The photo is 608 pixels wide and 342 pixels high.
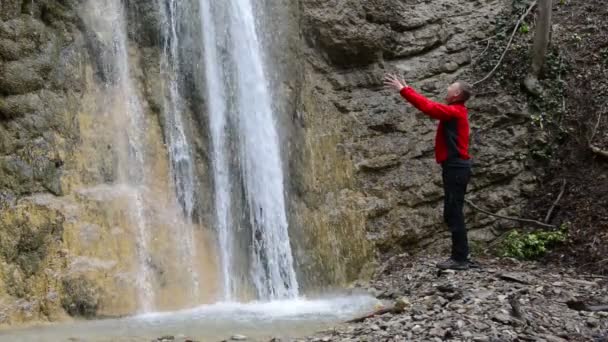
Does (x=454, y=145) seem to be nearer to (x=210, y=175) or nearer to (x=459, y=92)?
(x=459, y=92)

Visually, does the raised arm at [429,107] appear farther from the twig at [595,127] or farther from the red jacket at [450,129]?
the twig at [595,127]

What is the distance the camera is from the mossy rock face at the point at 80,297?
22.8 ft

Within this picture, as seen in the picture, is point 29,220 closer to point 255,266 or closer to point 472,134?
point 255,266

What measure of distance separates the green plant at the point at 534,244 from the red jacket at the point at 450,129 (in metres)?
2.21

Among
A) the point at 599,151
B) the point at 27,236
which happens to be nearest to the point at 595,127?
the point at 599,151

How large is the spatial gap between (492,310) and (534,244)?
3.27 m

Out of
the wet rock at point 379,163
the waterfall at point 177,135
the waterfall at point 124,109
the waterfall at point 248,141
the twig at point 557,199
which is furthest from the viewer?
the wet rock at point 379,163

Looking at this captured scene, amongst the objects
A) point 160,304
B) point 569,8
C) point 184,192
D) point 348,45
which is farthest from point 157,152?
point 569,8

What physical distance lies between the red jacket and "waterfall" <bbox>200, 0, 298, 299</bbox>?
8.71 feet

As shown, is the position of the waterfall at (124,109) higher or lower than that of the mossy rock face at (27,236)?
higher

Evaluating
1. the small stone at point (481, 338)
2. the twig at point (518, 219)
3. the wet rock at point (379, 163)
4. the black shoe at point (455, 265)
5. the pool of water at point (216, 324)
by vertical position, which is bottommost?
the pool of water at point (216, 324)

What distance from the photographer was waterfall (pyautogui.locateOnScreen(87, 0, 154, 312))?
25.5 feet

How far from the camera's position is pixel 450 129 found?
6801 millimetres

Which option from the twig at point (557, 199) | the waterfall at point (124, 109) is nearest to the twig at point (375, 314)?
the waterfall at point (124, 109)
